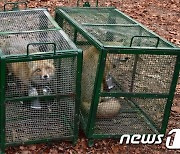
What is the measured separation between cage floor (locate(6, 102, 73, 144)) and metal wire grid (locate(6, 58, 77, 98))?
169 millimetres

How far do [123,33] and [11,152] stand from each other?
1874mm

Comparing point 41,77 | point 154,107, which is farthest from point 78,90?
point 154,107

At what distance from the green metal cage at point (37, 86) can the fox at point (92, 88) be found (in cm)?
30

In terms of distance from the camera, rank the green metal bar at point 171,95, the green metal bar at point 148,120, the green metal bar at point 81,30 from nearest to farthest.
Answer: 1. the green metal bar at point 81,30
2. the green metal bar at point 171,95
3. the green metal bar at point 148,120

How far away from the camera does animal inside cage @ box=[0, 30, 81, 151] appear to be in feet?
12.7

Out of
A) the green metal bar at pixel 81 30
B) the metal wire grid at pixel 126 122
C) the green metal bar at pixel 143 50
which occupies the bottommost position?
the metal wire grid at pixel 126 122

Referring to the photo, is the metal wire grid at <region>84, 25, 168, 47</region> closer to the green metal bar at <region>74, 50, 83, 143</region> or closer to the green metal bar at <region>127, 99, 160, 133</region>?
the green metal bar at <region>74, 50, 83, 143</region>

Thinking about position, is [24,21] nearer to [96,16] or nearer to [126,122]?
[96,16]

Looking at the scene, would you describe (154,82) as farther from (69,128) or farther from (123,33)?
(69,128)

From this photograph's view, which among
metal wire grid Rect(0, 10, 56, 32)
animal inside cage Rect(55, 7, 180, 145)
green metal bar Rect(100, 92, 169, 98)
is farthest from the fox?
metal wire grid Rect(0, 10, 56, 32)

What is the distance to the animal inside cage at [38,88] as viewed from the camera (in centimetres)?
388

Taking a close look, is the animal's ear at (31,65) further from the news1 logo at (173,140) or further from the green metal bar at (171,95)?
the news1 logo at (173,140)

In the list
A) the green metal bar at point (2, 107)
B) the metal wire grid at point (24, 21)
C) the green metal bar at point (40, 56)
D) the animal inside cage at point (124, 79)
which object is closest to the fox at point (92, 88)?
the animal inside cage at point (124, 79)

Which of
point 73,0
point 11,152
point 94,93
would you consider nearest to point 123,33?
point 94,93
